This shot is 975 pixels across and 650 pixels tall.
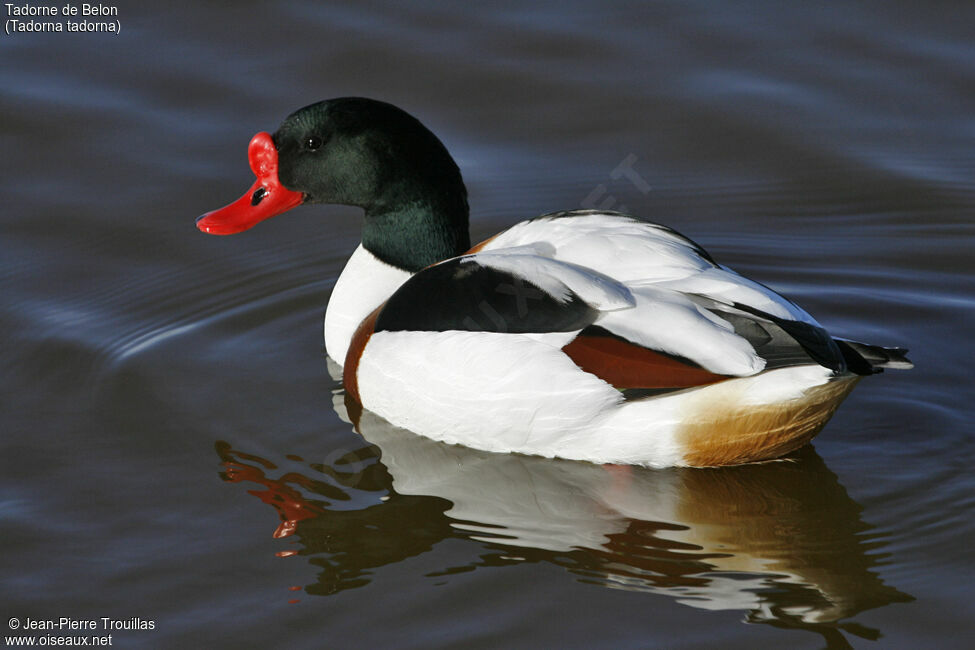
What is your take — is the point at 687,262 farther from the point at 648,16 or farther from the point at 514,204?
the point at 648,16

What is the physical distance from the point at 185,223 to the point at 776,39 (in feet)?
12.7

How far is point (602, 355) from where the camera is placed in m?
4.98

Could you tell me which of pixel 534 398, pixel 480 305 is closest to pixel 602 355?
pixel 534 398

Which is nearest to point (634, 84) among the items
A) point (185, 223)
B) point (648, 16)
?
point (648, 16)

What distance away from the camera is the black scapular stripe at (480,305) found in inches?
199

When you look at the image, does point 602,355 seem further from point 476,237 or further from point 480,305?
point 476,237

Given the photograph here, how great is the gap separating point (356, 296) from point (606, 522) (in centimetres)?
166

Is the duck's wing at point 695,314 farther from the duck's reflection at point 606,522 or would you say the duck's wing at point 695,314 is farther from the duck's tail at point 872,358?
the duck's reflection at point 606,522

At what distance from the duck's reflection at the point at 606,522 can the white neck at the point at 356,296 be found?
1.85 feet

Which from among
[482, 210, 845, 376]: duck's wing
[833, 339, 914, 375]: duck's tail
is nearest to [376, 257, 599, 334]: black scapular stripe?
[482, 210, 845, 376]: duck's wing

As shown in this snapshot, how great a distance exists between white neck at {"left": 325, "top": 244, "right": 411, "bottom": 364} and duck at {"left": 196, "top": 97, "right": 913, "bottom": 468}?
25 cm

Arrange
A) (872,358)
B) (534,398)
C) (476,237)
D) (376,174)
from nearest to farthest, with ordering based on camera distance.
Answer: (872,358), (534,398), (376,174), (476,237)

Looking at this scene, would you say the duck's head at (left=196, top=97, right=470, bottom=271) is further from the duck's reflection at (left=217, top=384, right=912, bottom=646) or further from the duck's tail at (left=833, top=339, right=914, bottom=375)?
the duck's tail at (left=833, top=339, right=914, bottom=375)

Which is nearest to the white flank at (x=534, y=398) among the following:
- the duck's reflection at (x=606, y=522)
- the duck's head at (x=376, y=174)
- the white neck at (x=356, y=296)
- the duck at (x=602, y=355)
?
the duck at (x=602, y=355)
